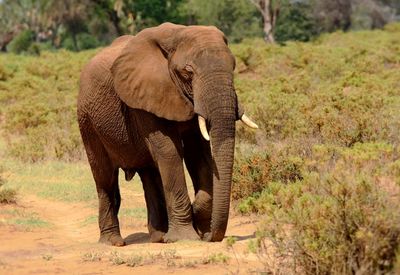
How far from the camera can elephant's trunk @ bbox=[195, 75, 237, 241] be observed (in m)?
7.13

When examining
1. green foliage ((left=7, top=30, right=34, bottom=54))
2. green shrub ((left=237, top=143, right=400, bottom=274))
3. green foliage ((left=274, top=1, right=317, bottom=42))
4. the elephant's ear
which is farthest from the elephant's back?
green foliage ((left=7, top=30, right=34, bottom=54))

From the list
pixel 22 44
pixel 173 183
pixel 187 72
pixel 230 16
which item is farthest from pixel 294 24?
pixel 187 72

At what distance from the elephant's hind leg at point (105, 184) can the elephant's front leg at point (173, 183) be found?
110 cm

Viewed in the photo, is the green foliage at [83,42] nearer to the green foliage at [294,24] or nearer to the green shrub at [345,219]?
the green foliage at [294,24]

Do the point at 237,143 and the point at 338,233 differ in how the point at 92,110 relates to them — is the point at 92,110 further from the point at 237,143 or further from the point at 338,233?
the point at 237,143

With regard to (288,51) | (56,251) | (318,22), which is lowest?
(318,22)

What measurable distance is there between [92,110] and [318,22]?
52.9m

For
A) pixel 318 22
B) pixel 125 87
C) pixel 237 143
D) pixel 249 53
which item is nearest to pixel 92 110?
pixel 125 87

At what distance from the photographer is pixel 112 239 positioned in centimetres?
903

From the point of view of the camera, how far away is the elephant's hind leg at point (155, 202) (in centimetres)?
864

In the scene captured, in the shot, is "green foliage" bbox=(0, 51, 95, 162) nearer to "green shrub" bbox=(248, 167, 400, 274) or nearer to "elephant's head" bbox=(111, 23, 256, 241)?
"elephant's head" bbox=(111, 23, 256, 241)

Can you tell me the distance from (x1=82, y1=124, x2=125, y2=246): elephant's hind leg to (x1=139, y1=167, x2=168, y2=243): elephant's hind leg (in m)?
0.48

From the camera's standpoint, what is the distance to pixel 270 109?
1379cm

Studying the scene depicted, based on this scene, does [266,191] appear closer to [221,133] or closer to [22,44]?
[221,133]
